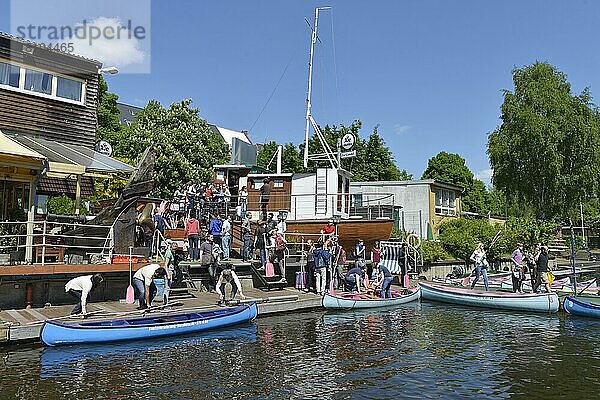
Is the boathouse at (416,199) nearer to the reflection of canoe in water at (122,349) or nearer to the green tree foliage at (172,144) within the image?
the green tree foliage at (172,144)

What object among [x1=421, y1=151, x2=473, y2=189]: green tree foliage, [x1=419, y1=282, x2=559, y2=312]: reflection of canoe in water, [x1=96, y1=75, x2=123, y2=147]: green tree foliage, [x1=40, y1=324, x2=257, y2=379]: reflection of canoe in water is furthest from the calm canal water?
[x1=421, y1=151, x2=473, y2=189]: green tree foliage

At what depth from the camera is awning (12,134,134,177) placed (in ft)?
59.6

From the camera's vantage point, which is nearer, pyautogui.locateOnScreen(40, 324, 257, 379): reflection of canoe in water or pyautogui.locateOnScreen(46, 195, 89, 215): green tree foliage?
pyautogui.locateOnScreen(40, 324, 257, 379): reflection of canoe in water

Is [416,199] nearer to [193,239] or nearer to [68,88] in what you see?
[193,239]

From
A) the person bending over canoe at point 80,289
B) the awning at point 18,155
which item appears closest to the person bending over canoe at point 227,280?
the person bending over canoe at point 80,289

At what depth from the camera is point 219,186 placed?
29031mm

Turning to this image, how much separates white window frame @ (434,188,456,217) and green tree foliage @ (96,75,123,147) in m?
24.2

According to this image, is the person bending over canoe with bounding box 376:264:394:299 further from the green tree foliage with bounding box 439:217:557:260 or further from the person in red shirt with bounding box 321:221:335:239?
the green tree foliage with bounding box 439:217:557:260

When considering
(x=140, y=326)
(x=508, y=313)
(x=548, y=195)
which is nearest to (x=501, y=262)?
(x=548, y=195)

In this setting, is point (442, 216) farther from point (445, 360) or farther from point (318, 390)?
point (318, 390)

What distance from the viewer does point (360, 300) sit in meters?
21.4

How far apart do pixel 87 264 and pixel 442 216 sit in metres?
31.2

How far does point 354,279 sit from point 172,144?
21190 millimetres

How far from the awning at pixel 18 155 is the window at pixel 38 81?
5403mm
